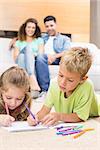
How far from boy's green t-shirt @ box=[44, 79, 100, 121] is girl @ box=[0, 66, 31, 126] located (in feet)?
0.35

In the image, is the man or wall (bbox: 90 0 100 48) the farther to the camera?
wall (bbox: 90 0 100 48)

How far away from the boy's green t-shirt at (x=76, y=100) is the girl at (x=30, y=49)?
1707 millimetres

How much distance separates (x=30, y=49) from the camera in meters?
3.28

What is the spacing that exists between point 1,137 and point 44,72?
2.22m

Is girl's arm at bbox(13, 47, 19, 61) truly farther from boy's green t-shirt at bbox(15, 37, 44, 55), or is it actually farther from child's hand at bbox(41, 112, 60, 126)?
child's hand at bbox(41, 112, 60, 126)

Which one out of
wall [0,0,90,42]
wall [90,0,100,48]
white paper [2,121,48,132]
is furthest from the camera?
wall [90,0,100,48]

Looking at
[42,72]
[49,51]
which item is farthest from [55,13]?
[42,72]

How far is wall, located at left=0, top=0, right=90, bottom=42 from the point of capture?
405 centimetres

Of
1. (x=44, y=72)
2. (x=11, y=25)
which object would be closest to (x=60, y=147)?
(x=44, y=72)

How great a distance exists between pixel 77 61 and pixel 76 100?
7.0 inches

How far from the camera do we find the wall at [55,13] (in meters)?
4.05

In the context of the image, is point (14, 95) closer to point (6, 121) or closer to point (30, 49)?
point (6, 121)

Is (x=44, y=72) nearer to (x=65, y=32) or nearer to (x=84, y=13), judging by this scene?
(x=65, y=32)

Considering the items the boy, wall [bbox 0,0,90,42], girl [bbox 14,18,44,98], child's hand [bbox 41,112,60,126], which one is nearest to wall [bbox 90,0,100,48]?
wall [bbox 0,0,90,42]
